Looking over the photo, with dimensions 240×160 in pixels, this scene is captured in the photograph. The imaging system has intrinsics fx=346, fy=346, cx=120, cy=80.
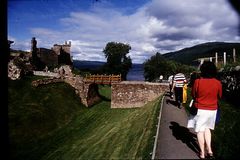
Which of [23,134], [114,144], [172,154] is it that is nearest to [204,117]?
[172,154]

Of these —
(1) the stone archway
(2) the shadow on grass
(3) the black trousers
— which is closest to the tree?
(1) the stone archway

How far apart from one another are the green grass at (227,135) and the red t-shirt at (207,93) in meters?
1.70

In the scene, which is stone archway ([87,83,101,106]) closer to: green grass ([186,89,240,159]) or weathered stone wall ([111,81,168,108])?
weathered stone wall ([111,81,168,108])

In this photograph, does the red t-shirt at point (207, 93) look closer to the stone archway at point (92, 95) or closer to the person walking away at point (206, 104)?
the person walking away at point (206, 104)

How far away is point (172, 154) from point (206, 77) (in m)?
2.65

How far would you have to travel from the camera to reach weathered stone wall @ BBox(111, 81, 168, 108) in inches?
1622

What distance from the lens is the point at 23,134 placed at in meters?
28.6

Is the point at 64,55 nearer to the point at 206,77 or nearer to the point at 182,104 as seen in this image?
the point at 182,104

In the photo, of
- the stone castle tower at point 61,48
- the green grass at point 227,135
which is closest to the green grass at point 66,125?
the green grass at point 227,135

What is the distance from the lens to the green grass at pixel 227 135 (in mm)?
9590

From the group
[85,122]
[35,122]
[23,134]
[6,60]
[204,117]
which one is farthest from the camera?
[85,122]

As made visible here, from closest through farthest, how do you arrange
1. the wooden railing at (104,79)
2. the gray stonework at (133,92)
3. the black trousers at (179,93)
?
the black trousers at (179,93), the gray stonework at (133,92), the wooden railing at (104,79)

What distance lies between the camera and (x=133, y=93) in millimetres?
41656

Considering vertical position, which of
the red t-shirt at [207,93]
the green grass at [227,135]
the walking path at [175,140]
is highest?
the red t-shirt at [207,93]
